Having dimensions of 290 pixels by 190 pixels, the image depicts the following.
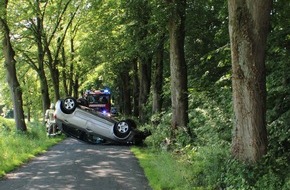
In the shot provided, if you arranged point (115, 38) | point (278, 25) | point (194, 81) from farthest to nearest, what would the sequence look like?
1. point (115, 38)
2. point (194, 81)
3. point (278, 25)

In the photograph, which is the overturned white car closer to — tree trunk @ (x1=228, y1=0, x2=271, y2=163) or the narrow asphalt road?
the narrow asphalt road

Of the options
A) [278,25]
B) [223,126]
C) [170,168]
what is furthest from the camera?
[278,25]

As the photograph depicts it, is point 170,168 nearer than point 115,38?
Yes

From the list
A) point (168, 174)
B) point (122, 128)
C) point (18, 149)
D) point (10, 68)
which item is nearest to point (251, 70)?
point (168, 174)

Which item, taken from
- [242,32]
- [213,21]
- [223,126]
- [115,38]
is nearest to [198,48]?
[213,21]

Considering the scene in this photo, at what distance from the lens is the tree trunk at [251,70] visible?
7.39 m

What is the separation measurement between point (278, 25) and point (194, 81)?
6.97 m

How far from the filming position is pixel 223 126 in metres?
11.4

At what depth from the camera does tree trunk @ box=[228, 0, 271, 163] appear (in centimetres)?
739

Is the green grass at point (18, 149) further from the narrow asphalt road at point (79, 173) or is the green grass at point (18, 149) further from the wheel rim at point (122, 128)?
the wheel rim at point (122, 128)

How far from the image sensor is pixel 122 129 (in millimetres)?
17859

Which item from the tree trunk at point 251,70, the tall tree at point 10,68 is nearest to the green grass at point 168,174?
the tree trunk at point 251,70

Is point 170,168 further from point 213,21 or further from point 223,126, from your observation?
point 213,21

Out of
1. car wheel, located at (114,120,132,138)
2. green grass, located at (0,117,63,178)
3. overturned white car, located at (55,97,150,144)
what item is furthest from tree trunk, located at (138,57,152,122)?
green grass, located at (0,117,63,178)
